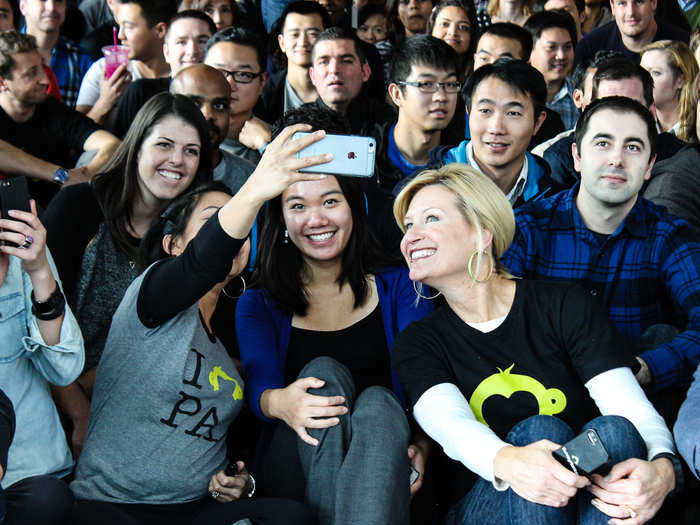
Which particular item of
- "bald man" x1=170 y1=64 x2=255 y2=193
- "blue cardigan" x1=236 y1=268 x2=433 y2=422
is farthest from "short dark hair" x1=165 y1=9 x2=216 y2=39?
"blue cardigan" x1=236 y1=268 x2=433 y2=422

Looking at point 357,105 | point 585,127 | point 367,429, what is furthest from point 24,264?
point 357,105

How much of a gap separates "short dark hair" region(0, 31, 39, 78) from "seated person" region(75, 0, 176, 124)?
0.74 metres

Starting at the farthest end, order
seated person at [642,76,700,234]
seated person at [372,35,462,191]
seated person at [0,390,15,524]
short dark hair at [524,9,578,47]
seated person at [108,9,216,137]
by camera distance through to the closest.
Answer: short dark hair at [524,9,578,47]
seated person at [108,9,216,137]
seated person at [372,35,462,191]
seated person at [642,76,700,234]
seated person at [0,390,15,524]

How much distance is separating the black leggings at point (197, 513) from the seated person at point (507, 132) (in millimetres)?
1551

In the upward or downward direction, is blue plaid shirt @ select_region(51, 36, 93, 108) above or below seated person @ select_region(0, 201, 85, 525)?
above

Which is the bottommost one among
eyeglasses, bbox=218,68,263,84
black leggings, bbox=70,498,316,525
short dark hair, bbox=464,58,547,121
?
black leggings, bbox=70,498,316,525

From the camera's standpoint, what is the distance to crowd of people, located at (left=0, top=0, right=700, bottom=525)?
5.74 feet

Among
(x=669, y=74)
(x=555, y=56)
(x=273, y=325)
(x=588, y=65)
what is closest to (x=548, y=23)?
(x=555, y=56)

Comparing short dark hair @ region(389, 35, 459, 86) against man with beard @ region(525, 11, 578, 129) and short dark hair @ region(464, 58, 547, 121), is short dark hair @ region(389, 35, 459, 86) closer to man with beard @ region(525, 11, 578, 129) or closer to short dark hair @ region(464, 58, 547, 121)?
short dark hair @ region(464, 58, 547, 121)

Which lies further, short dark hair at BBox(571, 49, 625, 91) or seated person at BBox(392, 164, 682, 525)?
short dark hair at BBox(571, 49, 625, 91)

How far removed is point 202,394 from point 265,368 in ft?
0.77

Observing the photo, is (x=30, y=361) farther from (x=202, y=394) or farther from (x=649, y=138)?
(x=649, y=138)

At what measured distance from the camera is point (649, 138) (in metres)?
2.49

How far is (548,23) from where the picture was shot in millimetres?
4574
